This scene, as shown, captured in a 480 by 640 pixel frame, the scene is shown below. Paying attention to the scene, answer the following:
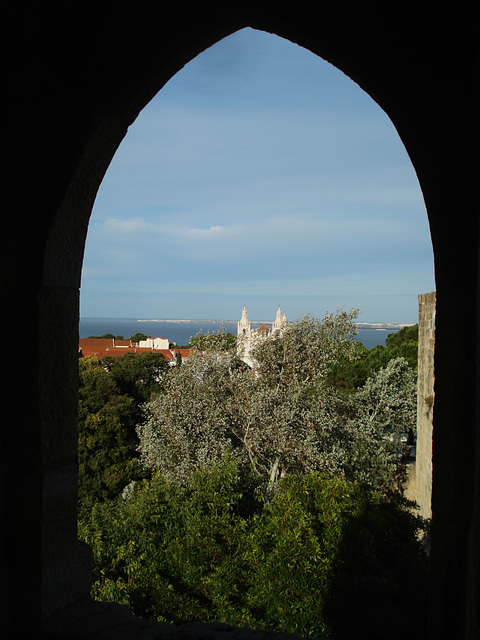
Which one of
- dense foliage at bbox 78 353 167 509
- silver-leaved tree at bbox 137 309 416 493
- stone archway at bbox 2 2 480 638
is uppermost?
stone archway at bbox 2 2 480 638

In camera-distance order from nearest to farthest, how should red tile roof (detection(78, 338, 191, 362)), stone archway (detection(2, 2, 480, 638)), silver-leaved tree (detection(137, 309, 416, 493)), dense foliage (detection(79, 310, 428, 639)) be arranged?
stone archway (detection(2, 2, 480, 638))
dense foliage (detection(79, 310, 428, 639))
silver-leaved tree (detection(137, 309, 416, 493))
red tile roof (detection(78, 338, 191, 362))

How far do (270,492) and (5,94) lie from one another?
28.4 feet

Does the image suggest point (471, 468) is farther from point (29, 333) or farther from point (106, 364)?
point (106, 364)

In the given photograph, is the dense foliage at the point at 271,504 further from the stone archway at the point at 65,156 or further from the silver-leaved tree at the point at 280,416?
the stone archway at the point at 65,156

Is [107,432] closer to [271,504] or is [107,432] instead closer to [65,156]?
[271,504]

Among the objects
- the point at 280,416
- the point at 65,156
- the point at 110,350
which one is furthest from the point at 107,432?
the point at 110,350

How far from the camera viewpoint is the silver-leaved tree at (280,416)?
10.1 metres

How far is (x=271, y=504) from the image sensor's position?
6285mm

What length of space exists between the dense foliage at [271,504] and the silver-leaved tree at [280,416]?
3cm

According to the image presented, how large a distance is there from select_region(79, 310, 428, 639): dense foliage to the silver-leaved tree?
3cm

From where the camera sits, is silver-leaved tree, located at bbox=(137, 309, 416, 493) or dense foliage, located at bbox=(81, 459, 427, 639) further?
silver-leaved tree, located at bbox=(137, 309, 416, 493)

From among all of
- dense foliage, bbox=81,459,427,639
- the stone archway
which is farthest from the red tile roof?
the stone archway

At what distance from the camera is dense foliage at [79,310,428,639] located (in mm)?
4352

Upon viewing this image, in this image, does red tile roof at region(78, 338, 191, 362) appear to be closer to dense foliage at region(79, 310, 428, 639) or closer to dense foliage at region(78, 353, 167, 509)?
dense foliage at region(78, 353, 167, 509)
